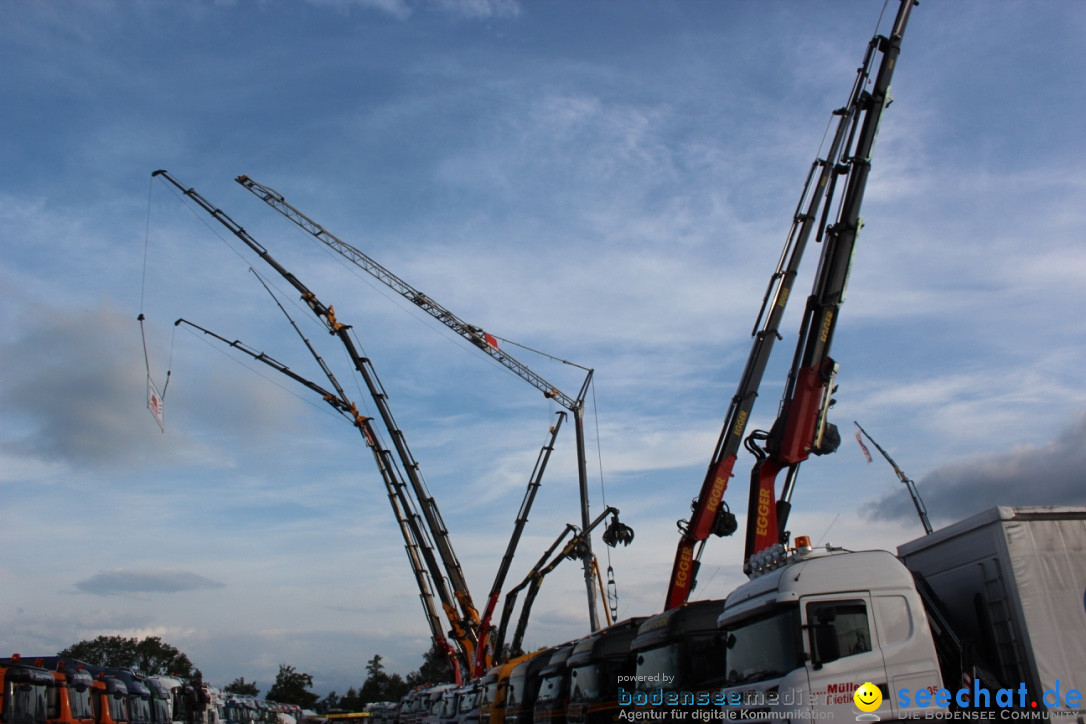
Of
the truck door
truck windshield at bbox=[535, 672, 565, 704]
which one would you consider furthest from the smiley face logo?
truck windshield at bbox=[535, 672, 565, 704]

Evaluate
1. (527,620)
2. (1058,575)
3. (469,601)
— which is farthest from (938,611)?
(469,601)

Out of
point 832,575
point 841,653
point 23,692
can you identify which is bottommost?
point 841,653

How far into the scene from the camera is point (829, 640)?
10.2m

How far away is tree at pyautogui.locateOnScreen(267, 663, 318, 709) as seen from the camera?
410ft

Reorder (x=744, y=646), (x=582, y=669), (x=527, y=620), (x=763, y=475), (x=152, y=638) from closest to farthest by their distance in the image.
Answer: (x=744, y=646), (x=582, y=669), (x=763, y=475), (x=527, y=620), (x=152, y=638)

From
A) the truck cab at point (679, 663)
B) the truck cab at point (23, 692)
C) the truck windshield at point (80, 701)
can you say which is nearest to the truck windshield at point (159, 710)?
the truck windshield at point (80, 701)

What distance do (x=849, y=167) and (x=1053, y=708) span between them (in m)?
12.8

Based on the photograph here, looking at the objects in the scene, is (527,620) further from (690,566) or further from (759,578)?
(759,578)

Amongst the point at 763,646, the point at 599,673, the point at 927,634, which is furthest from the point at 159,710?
the point at 927,634

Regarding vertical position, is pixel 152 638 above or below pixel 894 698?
above

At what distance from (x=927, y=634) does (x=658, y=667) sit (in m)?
4.74

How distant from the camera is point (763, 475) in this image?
18312mm

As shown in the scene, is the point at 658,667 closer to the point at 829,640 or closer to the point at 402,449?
the point at 829,640

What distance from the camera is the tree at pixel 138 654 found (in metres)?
102
